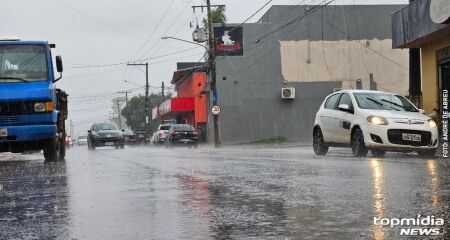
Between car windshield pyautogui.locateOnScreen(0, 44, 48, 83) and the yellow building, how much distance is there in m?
11.0

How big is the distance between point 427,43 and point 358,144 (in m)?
8.81

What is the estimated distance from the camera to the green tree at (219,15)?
49888 mm

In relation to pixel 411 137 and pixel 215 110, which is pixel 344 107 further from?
pixel 215 110

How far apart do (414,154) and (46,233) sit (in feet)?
43.1

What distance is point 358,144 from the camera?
14.9 meters

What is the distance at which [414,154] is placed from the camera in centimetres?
1658

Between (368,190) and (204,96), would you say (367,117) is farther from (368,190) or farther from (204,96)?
(204,96)

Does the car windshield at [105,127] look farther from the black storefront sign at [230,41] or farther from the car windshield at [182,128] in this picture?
the black storefront sign at [230,41]

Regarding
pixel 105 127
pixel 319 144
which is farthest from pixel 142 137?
pixel 319 144

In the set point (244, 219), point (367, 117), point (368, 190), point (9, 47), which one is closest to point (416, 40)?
point (367, 117)

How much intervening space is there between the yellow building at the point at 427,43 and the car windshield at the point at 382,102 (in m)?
3.66

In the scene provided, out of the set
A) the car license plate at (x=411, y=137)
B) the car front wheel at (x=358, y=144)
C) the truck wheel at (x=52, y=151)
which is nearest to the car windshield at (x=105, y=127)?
the truck wheel at (x=52, y=151)

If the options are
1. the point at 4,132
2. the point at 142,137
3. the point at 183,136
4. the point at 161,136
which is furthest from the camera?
the point at 142,137

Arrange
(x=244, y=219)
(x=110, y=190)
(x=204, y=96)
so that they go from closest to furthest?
(x=244, y=219), (x=110, y=190), (x=204, y=96)
